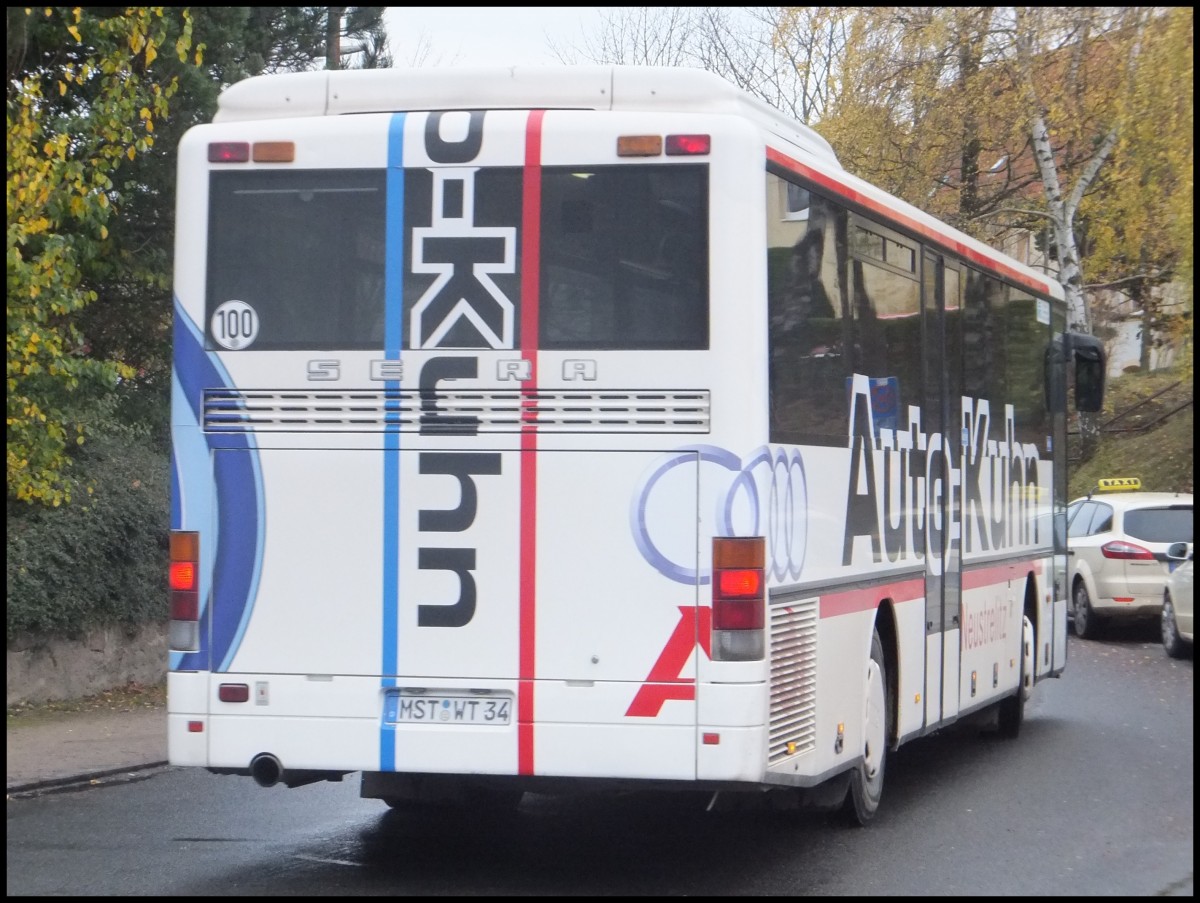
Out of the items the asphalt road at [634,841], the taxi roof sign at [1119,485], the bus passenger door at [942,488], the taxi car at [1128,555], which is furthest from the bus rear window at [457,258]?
the taxi roof sign at [1119,485]

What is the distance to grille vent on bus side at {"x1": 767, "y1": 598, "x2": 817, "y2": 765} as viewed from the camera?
7418mm

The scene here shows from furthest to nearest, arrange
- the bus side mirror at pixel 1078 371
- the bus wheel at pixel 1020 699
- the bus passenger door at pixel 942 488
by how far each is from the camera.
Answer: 1. the bus side mirror at pixel 1078 371
2. the bus wheel at pixel 1020 699
3. the bus passenger door at pixel 942 488

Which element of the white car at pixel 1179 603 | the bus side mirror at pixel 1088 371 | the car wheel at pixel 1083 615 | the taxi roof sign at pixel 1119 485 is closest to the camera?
the bus side mirror at pixel 1088 371

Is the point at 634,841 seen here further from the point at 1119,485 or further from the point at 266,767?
the point at 1119,485

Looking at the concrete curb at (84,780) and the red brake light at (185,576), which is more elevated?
the red brake light at (185,576)

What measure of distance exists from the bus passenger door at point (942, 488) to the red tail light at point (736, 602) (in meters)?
3.17

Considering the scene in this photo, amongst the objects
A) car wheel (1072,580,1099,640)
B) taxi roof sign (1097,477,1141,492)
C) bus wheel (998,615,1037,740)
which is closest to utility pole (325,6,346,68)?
bus wheel (998,615,1037,740)

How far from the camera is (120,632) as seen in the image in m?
14.6

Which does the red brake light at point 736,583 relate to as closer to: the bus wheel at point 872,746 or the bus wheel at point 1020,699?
the bus wheel at point 872,746

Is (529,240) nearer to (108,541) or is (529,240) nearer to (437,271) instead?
→ (437,271)

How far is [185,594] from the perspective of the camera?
767 centimetres

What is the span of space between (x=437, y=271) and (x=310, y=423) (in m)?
0.86

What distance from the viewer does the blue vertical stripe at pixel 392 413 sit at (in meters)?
7.48

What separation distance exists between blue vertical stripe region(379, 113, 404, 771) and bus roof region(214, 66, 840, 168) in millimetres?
385
